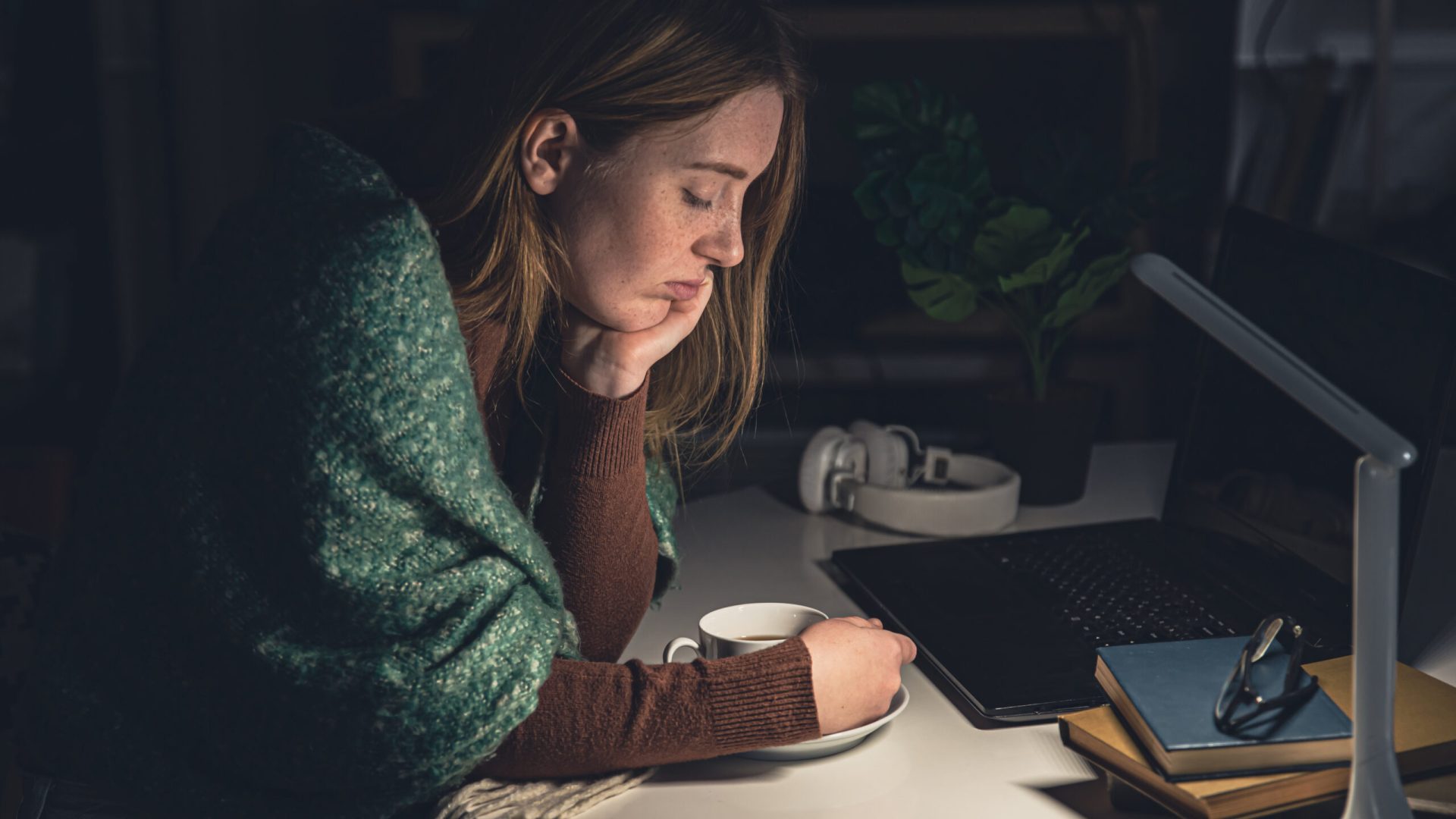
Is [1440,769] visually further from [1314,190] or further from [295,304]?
[1314,190]

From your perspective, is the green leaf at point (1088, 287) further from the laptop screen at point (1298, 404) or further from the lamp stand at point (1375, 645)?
the lamp stand at point (1375, 645)

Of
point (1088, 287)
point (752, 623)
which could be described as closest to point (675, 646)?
point (752, 623)

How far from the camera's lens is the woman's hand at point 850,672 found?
2.73 feet

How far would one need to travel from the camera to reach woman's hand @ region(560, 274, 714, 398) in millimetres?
→ 1049

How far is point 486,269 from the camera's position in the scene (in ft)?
3.06

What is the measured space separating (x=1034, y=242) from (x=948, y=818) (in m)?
0.71

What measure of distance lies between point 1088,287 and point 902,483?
0.95 ft

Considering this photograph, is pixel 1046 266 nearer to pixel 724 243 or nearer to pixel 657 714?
pixel 724 243

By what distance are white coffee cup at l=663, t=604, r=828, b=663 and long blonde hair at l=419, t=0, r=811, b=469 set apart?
0.24m

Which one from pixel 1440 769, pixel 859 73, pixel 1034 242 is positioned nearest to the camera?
pixel 1440 769

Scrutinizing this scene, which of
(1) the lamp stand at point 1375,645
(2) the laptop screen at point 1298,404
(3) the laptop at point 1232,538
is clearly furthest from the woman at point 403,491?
(2) the laptop screen at point 1298,404

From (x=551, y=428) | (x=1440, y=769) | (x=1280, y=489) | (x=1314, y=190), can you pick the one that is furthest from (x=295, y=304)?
(x=1314, y=190)

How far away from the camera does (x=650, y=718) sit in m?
0.81

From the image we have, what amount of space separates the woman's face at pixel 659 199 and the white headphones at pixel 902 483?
0.41 meters
